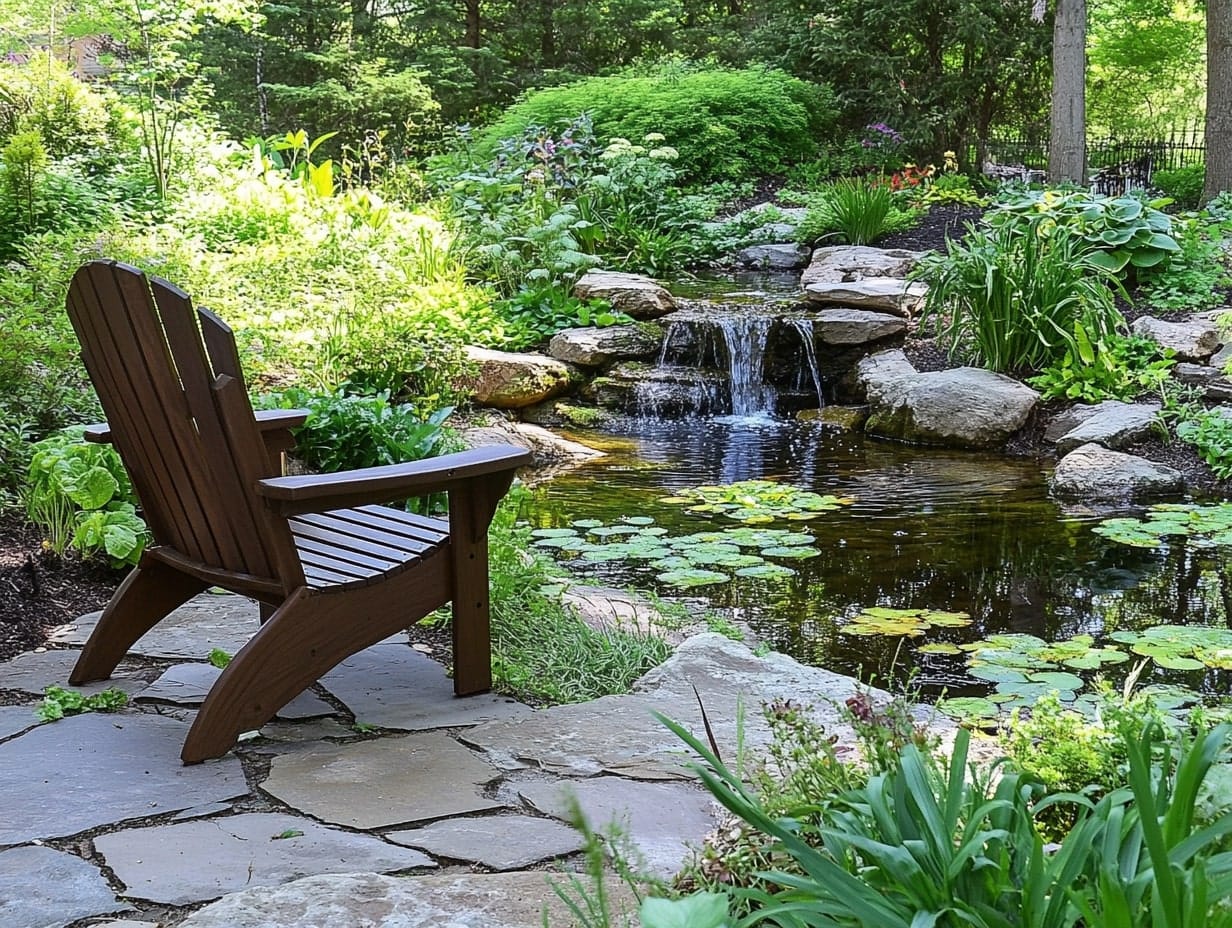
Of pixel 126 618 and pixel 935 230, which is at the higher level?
pixel 935 230

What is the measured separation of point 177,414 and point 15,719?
84cm

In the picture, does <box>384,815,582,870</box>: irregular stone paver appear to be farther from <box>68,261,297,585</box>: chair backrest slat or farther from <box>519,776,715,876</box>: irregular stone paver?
<box>68,261,297,585</box>: chair backrest slat

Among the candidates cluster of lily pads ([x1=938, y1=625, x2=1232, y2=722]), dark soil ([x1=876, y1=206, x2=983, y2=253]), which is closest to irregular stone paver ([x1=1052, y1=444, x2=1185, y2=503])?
cluster of lily pads ([x1=938, y1=625, x2=1232, y2=722])

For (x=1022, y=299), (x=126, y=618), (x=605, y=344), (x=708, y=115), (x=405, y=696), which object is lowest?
(x=405, y=696)

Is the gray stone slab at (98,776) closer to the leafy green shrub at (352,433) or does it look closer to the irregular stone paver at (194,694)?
the irregular stone paver at (194,694)

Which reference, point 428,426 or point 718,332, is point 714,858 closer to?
point 428,426

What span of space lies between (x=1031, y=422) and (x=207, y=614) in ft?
17.1

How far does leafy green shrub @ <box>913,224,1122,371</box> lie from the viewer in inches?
289

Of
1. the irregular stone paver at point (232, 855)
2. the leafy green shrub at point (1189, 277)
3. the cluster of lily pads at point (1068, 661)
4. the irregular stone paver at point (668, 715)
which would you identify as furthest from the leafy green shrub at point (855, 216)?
the irregular stone paver at point (232, 855)

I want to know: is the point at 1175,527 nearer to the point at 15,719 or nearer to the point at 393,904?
the point at 393,904

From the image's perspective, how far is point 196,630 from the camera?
3.42 meters

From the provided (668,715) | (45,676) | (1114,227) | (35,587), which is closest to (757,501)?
(668,715)

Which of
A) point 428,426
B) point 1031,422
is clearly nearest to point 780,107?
point 1031,422

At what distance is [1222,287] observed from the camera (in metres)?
8.42
